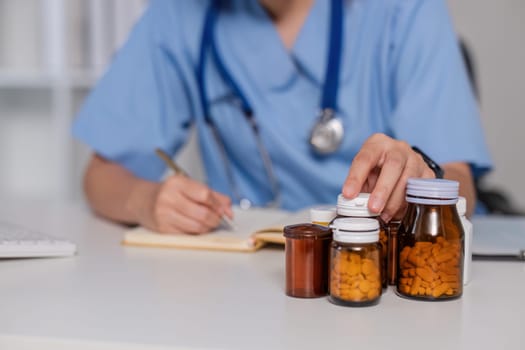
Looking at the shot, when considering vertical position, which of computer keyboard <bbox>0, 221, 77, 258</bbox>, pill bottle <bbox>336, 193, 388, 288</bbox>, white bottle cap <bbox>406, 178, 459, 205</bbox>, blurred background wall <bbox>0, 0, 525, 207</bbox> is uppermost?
blurred background wall <bbox>0, 0, 525, 207</bbox>

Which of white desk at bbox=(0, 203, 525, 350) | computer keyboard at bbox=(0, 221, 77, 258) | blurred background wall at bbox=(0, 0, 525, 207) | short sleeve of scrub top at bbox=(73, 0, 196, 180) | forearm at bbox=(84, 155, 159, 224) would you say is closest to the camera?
white desk at bbox=(0, 203, 525, 350)

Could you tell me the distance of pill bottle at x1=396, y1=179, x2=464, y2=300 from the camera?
2.14 feet

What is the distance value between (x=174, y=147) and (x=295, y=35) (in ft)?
1.03

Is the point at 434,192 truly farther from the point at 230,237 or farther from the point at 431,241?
the point at 230,237

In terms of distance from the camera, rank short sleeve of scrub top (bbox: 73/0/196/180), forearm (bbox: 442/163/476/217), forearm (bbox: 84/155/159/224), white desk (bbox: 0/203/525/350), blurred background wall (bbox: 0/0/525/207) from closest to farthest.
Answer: white desk (bbox: 0/203/525/350)
forearm (bbox: 442/163/476/217)
forearm (bbox: 84/155/159/224)
short sleeve of scrub top (bbox: 73/0/196/180)
blurred background wall (bbox: 0/0/525/207)

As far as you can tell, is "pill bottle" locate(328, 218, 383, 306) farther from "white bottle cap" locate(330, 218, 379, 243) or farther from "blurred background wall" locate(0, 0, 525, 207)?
"blurred background wall" locate(0, 0, 525, 207)

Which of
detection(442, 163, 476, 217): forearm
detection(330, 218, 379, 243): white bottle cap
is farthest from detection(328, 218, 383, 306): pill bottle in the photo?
detection(442, 163, 476, 217): forearm

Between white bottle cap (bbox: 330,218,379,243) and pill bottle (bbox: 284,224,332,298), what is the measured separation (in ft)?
0.14

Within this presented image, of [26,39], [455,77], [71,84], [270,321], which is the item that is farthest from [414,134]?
[26,39]

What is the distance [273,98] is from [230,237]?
37cm

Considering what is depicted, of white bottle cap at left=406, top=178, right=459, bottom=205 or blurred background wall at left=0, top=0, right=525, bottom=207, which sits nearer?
white bottle cap at left=406, top=178, right=459, bottom=205

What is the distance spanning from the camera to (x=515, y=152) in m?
2.14

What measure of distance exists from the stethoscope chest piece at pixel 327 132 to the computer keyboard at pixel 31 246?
18.1 inches

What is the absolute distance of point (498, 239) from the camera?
37.9 inches
